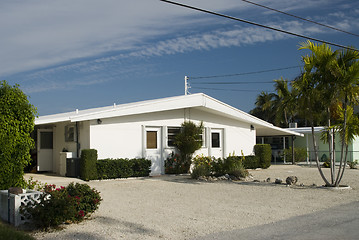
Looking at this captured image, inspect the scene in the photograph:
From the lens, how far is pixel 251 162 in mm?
21031

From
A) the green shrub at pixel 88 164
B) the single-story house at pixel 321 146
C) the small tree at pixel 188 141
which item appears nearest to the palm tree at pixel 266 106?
the single-story house at pixel 321 146

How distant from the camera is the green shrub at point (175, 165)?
17891mm

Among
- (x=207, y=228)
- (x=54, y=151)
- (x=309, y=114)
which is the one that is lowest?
(x=207, y=228)

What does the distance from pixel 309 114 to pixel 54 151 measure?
466 inches

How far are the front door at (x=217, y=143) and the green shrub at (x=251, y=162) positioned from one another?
4.71ft

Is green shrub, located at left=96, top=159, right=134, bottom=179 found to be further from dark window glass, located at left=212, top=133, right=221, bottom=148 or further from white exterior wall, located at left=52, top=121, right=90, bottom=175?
dark window glass, located at left=212, top=133, right=221, bottom=148

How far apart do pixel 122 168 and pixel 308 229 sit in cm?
984

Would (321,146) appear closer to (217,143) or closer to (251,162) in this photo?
(251,162)

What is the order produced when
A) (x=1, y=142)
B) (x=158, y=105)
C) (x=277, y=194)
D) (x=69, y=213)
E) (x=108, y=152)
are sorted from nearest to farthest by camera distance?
(x=69, y=213) → (x=1, y=142) → (x=277, y=194) → (x=108, y=152) → (x=158, y=105)

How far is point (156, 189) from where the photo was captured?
13.0m

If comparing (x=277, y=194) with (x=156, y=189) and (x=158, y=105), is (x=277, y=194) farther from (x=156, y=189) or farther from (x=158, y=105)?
(x=158, y=105)

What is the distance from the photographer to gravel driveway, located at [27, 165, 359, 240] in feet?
24.0

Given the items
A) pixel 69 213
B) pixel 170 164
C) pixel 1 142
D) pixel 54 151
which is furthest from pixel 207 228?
pixel 54 151

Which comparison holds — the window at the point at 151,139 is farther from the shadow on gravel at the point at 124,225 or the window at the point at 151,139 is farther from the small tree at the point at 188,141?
the shadow on gravel at the point at 124,225
